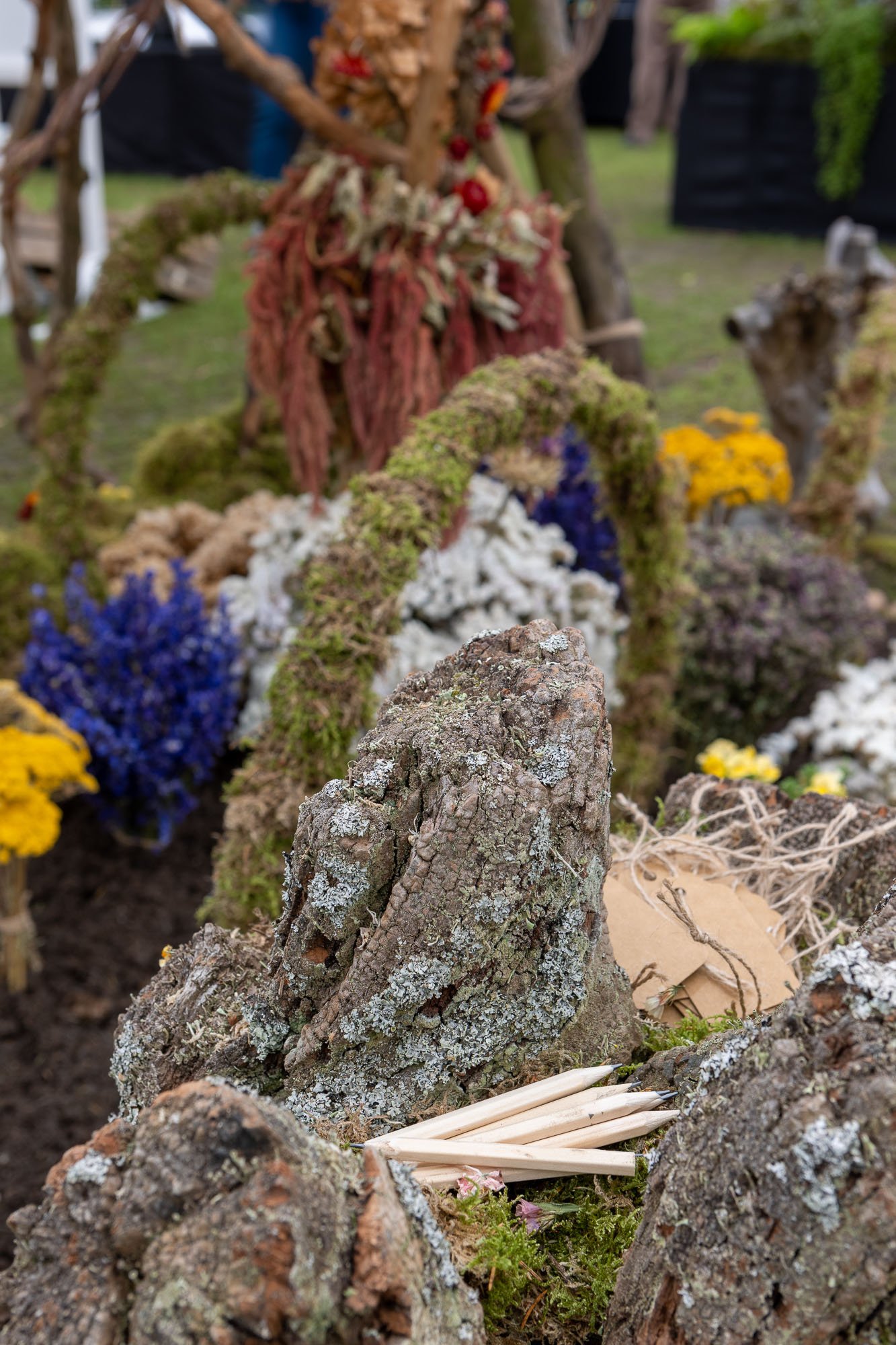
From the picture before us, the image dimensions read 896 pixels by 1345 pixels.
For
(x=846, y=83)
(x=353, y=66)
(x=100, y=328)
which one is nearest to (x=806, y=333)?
(x=353, y=66)

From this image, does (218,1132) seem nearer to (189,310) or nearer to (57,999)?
(57,999)

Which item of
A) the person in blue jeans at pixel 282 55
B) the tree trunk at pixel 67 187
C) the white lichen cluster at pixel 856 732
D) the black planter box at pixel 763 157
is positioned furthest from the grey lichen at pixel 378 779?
the black planter box at pixel 763 157

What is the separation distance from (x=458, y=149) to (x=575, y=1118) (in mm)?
2705

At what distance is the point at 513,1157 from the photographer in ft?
3.19

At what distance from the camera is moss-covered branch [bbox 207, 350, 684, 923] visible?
153 cm

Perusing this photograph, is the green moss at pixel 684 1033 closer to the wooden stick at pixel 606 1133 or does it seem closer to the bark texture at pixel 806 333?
the wooden stick at pixel 606 1133

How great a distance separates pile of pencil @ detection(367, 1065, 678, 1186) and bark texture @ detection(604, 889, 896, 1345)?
155mm

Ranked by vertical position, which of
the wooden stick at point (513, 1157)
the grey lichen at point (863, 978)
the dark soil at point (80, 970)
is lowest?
the dark soil at point (80, 970)

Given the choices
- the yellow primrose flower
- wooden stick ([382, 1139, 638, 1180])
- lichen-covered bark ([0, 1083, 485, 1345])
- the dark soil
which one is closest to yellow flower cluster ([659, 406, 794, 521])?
the yellow primrose flower

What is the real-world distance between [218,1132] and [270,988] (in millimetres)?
285

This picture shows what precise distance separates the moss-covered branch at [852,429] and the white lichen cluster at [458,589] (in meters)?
1.28

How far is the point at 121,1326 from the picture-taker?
28.6 inches

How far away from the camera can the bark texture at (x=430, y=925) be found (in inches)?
36.2

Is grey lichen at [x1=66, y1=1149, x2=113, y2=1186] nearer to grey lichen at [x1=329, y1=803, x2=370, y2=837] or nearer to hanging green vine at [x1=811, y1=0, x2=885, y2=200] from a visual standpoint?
grey lichen at [x1=329, y1=803, x2=370, y2=837]
